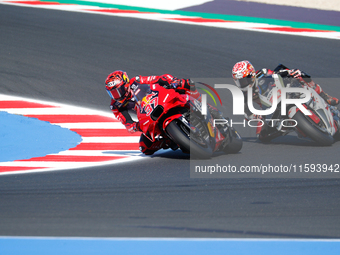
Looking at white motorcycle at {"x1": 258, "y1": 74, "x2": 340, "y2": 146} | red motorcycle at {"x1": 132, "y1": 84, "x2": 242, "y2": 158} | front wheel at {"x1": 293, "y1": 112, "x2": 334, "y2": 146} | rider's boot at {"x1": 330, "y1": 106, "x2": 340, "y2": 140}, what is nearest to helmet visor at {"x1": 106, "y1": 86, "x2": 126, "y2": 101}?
red motorcycle at {"x1": 132, "y1": 84, "x2": 242, "y2": 158}

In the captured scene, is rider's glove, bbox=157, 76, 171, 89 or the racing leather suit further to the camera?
the racing leather suit

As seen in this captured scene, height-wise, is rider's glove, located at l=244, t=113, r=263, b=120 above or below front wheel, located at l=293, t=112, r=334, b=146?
above

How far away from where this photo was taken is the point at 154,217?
5125mm

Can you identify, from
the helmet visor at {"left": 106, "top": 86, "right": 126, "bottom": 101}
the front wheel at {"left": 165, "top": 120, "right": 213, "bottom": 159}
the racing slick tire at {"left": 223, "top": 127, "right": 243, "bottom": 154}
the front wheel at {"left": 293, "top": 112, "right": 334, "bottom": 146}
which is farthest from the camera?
the racing slick tire at {"left": 223, "top": 127, "right": 243, "bottom": 154}

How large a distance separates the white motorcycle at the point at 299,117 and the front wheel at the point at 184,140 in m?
1.46

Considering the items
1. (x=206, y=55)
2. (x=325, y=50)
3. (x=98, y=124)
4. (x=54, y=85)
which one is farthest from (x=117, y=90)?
(x=325, y=50)

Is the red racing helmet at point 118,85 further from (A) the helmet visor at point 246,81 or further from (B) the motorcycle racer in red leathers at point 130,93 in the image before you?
(A) the helmet visor at point 246,81

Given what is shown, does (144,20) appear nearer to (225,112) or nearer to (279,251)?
(225,112)

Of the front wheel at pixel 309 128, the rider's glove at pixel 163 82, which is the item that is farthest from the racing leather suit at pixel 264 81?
the rider's glove at pixel 163 82

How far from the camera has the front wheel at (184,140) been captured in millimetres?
Answer: 7051

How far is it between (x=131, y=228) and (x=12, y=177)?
97.8 inches

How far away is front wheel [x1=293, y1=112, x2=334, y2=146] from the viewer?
25.6ft

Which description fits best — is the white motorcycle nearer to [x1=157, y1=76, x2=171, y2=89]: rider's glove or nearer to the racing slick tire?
the racing slick tire

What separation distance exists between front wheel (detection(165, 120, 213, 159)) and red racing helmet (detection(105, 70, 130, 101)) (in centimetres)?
93
